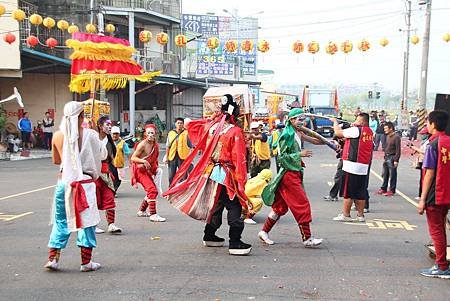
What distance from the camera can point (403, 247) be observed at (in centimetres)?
746

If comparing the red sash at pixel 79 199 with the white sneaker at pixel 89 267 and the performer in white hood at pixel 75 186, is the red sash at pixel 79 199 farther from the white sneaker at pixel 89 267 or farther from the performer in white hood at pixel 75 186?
the white sneaker at pixel 89 267

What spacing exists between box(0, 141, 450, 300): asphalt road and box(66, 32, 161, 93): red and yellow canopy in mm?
5305

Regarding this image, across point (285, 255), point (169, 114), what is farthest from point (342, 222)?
point (169, 114)

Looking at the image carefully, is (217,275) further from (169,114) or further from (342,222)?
(169,114)

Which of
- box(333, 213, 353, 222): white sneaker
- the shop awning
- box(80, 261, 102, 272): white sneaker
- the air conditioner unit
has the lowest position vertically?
box(333, 213, 353, 222): white sneaker

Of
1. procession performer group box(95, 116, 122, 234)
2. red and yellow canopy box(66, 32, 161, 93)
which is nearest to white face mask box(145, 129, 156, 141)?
Result: procession performer group box(95, 116, 122, 234)

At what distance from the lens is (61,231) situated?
6.04 meters

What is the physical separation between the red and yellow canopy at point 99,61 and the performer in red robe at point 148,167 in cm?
540

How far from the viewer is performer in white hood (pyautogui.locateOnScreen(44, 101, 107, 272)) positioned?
591 cm

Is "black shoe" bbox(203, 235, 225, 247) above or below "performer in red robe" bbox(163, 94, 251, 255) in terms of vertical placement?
below

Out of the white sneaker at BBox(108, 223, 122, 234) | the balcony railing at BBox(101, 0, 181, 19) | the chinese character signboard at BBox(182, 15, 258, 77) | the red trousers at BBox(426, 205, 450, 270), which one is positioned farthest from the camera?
the chinese character signboard at BBox(182, 15, 258, 77)

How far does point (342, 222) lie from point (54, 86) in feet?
76.6

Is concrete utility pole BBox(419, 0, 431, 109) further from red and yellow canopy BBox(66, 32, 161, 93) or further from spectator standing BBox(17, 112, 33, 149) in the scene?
spectator standing BBox(17, 112, 33, 149)

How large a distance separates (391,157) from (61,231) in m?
8.89
